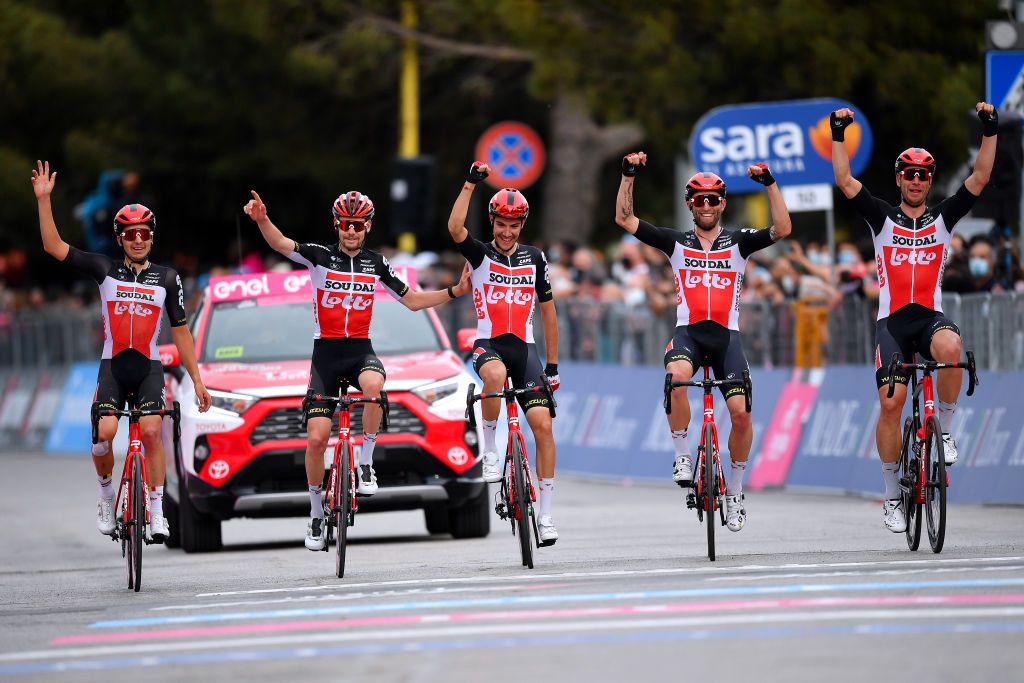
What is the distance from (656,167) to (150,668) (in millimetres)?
34666

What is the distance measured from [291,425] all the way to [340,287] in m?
2.38

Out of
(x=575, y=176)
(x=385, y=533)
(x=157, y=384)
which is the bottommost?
(x=385, y=533)

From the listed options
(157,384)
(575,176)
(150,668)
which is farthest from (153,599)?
(575,176)

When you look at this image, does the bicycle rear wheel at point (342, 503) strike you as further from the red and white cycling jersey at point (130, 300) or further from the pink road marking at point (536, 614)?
the pink road marking at point (536, 614)

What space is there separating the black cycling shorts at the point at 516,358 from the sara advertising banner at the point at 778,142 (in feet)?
27.6

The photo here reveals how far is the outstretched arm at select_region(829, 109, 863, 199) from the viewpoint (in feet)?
45.1

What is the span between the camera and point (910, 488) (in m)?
13.6

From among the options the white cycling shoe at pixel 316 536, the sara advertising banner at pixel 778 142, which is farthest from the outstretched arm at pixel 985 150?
the sara advertising banner at pixel 778 142

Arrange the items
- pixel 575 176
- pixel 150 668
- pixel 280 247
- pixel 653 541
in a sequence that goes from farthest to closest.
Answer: pixel 575 176
pixel 653 541
pixel 280 247
pixel 150 668

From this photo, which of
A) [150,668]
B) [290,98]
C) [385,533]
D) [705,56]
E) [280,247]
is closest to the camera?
[150,668]

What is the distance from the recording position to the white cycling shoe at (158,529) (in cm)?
1405

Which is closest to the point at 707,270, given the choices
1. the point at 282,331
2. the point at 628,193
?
the point at 628,193

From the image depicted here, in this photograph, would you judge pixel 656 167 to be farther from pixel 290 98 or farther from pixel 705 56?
pixel 705 56

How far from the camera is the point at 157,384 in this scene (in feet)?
47.0
